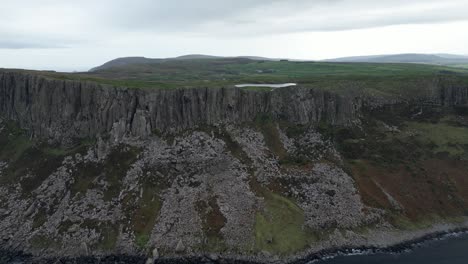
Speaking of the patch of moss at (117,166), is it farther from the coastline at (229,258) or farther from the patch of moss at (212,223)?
the patch of moss at (212,223)

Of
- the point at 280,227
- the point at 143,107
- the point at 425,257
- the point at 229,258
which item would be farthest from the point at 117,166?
the point at 425,257

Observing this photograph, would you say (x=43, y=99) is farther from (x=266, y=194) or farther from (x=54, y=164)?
(x=266, y=194)

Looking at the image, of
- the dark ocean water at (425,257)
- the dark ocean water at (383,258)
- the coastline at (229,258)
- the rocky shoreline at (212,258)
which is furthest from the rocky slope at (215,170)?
the dark ocean water at (425,257)

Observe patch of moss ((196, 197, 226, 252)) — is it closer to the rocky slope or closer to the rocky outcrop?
the rocky slope

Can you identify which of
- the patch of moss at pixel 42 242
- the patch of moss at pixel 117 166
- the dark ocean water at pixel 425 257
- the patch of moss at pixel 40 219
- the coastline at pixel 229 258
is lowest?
the dark ocean water at pixel 425 257

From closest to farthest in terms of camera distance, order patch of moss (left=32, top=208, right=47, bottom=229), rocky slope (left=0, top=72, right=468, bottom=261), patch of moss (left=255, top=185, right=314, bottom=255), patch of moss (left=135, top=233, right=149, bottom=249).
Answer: patch of moss (left=255, top=185, right=314, bottom=255)
patch of moss (left=135, top=233, right=149, bottom=249)
rocky slope (left=0, top=72, right=468, bottom=261)
patch of moss (left=32, top=208, right=47, bottom=229)

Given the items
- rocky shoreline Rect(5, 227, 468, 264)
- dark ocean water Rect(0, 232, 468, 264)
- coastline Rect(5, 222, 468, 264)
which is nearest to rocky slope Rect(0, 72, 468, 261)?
coastline Rect(5, 222, 468, 264)

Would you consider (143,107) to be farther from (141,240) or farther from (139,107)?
(141,240)
